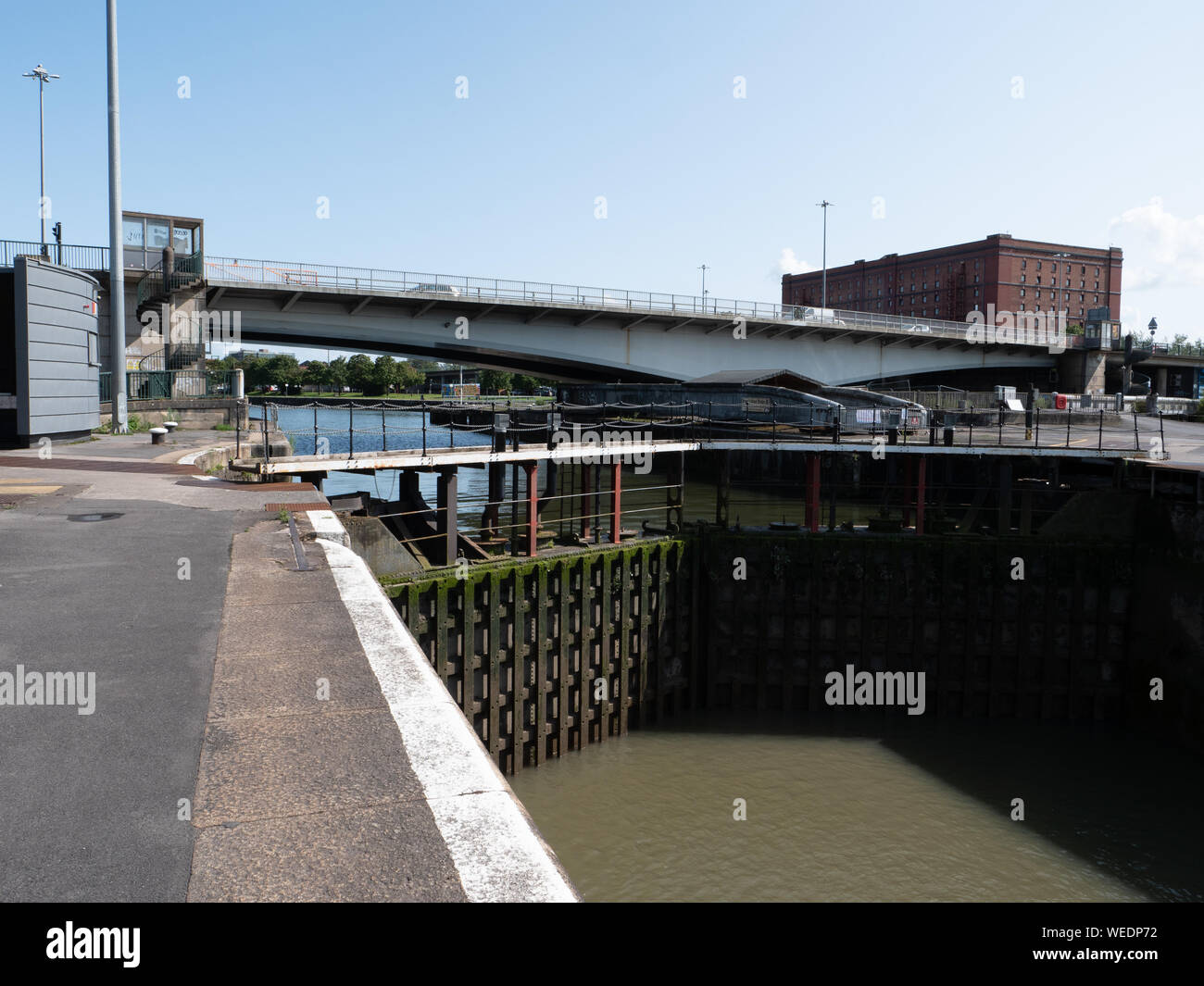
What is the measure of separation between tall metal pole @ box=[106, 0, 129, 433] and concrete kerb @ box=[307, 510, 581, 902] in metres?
22.6

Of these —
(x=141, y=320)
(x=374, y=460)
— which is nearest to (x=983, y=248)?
(x=141, y=320)

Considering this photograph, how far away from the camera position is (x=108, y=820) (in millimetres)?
4371

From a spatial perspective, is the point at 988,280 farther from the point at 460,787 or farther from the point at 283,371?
the point at 460,787

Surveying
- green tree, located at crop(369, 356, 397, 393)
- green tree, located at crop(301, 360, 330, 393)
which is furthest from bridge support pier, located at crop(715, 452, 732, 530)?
green tree, located at crop(301, 360, 330, 393)

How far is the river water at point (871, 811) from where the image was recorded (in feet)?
50.6

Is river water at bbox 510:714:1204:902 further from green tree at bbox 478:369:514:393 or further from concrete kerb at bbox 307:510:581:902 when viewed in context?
green tree at bbox 478:369:514:393

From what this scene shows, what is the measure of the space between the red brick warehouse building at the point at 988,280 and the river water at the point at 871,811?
396 feet

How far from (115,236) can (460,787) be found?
2638 centimetres

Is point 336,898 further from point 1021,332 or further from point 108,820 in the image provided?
point 1021,332

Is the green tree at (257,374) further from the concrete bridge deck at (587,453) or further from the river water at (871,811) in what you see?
the river water at (871,811)

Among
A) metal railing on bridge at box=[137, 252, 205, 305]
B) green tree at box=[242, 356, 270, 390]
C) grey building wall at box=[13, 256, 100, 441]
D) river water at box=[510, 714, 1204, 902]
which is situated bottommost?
river water at box=[510, 714, 1204, 902]

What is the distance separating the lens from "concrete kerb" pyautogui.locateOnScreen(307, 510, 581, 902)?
3.81 m

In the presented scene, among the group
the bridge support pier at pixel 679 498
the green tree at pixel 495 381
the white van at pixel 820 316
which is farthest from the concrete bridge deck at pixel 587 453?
the green tree at pixel 495 381

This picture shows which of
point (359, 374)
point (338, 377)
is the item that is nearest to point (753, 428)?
point (359, 374)
